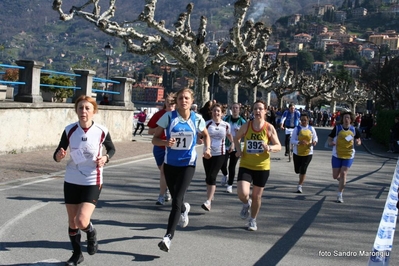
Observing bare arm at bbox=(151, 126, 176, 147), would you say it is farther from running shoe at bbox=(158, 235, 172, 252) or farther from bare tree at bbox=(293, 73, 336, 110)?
bare tree at bbox=(293, 73, 336, 110)

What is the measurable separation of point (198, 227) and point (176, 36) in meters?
20.9

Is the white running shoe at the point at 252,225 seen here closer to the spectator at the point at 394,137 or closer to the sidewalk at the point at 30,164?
the sidewalk at the point at 30,164

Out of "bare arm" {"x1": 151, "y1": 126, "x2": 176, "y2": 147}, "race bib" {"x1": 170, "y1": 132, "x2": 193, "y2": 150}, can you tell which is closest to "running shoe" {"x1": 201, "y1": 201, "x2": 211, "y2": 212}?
"bare arm" {"x1": 151, "y1": 126, "x2": 176, "y2": 147}

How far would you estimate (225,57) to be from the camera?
29.9 metres

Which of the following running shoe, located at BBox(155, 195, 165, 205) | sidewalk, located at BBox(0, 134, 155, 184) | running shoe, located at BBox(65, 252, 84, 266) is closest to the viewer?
running shoe, located at BBox(65, 252, 84, 266)

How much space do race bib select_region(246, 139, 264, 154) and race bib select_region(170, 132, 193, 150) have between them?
1.25m

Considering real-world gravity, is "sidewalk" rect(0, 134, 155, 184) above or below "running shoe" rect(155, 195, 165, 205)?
below

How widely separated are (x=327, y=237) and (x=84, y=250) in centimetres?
310

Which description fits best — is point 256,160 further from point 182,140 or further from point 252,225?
point 182,140

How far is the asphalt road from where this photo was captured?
20.6ft

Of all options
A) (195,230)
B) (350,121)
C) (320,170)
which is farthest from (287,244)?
(320,170)

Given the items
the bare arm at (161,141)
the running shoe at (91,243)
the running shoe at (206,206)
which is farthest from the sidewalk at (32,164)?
the running shoe at (91,243)

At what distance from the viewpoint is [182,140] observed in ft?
22.3

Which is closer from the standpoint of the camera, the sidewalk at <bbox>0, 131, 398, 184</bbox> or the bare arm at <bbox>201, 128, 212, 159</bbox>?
the bare arm at <bbox>201, 128, 212, 159</bbox>
